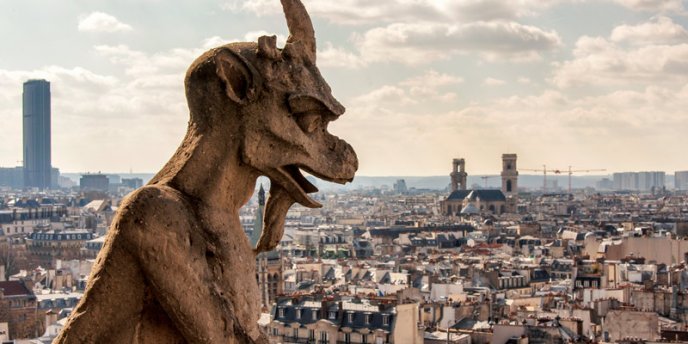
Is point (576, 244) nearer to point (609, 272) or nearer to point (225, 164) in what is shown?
point (609, 272)

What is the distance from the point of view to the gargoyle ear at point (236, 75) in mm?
2982

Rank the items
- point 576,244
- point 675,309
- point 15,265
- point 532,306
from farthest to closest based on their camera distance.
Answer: point 576,244, point 15,265, point 532,306, point 675,309

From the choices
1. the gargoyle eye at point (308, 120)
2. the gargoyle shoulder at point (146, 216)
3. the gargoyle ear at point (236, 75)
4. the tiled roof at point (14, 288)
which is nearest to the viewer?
the gargoyle shoulder at point (146, 216)

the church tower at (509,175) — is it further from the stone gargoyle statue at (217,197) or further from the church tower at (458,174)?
the stone gargoyle statue at (217,197)

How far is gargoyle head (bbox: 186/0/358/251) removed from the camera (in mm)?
3008

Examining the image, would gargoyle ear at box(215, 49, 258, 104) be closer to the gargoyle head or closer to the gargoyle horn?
the gargoyle head

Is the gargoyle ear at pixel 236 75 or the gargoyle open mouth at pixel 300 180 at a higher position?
the gargoyle ear at pixel 236 75

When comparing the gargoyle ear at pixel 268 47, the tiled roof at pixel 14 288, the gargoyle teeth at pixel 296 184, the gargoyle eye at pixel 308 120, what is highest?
the gargoyle ear at pixel 268 47

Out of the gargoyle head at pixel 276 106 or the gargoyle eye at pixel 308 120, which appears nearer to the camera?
the gargoyle head at pixel 276 106

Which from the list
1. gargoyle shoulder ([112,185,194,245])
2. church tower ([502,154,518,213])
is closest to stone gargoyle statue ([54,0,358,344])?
gargoyle shoulder ([112,185,194,245])

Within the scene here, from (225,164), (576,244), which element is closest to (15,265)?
(576,244)

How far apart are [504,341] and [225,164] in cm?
2801

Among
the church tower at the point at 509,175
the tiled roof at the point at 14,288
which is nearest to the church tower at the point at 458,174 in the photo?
the church tower at the point at 509,175

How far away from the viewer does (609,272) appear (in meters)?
48.7
